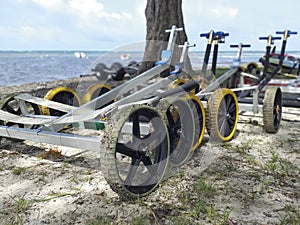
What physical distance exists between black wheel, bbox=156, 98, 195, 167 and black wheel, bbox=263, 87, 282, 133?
1272 mm

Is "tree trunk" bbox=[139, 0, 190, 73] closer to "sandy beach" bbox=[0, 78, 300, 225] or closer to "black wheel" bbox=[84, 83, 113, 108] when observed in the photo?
"black wheel" bbox=[84, 83, 113, 108]

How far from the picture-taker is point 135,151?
7.03 feet

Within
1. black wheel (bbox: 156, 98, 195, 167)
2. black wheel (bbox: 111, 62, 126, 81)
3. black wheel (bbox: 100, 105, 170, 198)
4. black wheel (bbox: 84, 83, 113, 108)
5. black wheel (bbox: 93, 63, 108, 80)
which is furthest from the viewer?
black wheel (bbox: 111, 62, 126, 81)

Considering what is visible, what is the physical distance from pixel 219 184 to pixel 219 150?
801 mm

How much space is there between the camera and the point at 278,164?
9.19 feet

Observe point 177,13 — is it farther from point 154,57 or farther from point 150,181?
point 150,181

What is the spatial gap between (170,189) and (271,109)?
1.84 m

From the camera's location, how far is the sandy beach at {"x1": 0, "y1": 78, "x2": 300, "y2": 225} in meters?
1.95

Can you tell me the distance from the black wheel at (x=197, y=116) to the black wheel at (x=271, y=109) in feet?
3.09

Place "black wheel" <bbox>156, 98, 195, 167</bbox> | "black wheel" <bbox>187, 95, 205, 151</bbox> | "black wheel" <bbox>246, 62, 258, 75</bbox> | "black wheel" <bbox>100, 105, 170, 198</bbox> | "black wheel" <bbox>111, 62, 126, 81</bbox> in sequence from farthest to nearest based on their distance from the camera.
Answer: "black wheel" <bbox>111, 62, 126, 81</bbox>
"black wheel" <bbox>246, 62, 258, 75</bbox>
"black wheel" <bbox>187, 95, 205, 151</bbox>
"black wheel" <bbox>156, 98, 195, 167</bbox>
"black wheel" <bbox>100, 105, 170, 198</bbox>

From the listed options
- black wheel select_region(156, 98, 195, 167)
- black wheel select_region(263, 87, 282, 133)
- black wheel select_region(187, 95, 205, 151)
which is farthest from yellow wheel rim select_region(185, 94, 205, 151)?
black wheel select_region(263, 87, 282, 133)

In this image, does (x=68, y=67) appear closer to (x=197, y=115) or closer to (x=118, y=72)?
(x=118, y=72)

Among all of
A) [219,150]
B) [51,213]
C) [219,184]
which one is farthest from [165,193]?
[219,150]

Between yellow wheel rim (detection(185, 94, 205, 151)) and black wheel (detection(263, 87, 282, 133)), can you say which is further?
black wheel (detection(263, 87, 282, 133))
